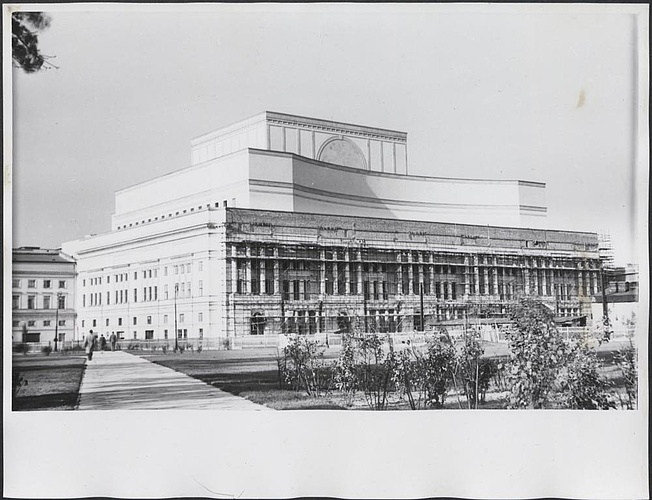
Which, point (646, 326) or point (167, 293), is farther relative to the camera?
point (167, 293)

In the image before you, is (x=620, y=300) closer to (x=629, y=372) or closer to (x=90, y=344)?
(x=629, y=372)

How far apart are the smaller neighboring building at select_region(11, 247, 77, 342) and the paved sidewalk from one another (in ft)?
3.19

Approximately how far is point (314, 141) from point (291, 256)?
531cm

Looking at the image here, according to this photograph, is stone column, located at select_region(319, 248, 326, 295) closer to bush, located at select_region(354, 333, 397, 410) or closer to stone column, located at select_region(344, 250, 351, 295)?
stone column, located at select_region(344, 250, 351, 295)

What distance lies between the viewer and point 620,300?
14844 millimetres

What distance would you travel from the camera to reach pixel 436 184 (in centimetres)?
2388

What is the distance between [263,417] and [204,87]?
5940 mm

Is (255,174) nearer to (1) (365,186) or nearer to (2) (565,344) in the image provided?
(1) (365,186)

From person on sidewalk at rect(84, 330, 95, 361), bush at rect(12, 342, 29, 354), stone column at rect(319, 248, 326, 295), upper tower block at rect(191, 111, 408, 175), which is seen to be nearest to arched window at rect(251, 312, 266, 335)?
stone column at rect(319, 248, 326, 295)

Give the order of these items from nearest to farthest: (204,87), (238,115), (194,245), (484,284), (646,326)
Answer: (646,326)
(204,87)
(238,115)
(194,245)
(484,284)

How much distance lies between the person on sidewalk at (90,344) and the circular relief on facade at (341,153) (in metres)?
9.65

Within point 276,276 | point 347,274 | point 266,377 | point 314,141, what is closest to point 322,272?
point 347,274

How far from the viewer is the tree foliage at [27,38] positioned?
11836 mm

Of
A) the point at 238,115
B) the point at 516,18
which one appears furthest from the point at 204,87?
the point at 516,18
